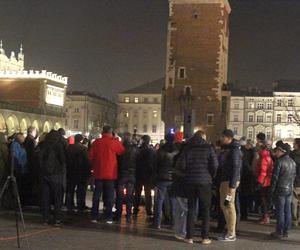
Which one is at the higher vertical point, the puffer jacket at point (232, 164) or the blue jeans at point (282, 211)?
the puffer jacket at point (232, 164)

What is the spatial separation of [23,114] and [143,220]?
74670 mm

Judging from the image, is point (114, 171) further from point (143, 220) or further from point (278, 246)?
point (278, 246)

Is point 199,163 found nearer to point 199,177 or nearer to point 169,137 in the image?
point 199,177

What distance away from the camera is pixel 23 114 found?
282 ft

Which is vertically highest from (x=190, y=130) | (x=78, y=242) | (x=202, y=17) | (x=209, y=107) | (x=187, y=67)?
(x=202, y=17)

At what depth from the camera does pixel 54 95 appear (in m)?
107

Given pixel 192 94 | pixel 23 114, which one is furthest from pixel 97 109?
pixel 192 94

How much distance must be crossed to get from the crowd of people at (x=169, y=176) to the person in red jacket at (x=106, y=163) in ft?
0.07

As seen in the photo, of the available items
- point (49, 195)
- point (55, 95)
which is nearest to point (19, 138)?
point (49, 195)

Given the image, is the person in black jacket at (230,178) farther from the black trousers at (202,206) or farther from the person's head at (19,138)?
the person's head at (19,138)

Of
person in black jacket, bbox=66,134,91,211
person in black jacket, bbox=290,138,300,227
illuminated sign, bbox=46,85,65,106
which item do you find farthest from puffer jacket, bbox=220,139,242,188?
illuminated sign, bbox=46,85,65,106

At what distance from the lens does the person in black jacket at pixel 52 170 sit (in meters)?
12.1

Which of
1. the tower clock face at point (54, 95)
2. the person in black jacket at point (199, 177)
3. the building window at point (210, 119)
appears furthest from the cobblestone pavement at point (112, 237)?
the tower clock face at point (54, 95)

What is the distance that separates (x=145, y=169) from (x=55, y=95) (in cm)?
9518
